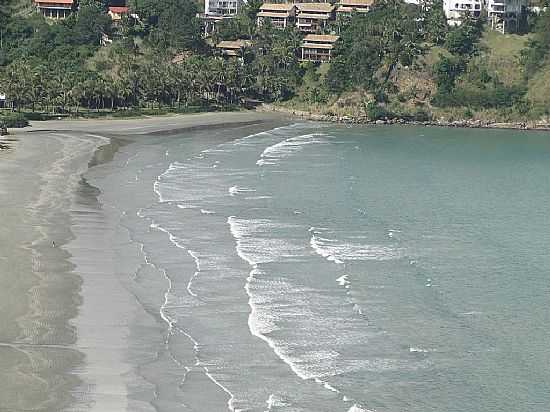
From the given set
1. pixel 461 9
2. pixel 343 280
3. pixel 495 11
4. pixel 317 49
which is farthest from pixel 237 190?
pixel 495 11

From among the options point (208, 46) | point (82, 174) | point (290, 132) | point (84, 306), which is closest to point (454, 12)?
point (208, 46)

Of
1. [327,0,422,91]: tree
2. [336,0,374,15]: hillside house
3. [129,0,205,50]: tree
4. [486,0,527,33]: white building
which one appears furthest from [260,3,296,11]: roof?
[486,0,527,33]: white building

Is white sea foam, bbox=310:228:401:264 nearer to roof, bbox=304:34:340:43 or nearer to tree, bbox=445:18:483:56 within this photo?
tree, bbox=445:18:483:56

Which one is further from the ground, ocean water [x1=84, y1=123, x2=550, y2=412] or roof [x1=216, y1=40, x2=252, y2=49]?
roof [x1=216, y1=40, x2=252, y2=49]

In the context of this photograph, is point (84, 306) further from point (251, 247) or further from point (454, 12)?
point (454, 12)

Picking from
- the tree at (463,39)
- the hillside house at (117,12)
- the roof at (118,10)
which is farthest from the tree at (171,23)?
the tree at (463,39)

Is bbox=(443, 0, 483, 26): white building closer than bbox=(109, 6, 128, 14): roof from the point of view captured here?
Yes
